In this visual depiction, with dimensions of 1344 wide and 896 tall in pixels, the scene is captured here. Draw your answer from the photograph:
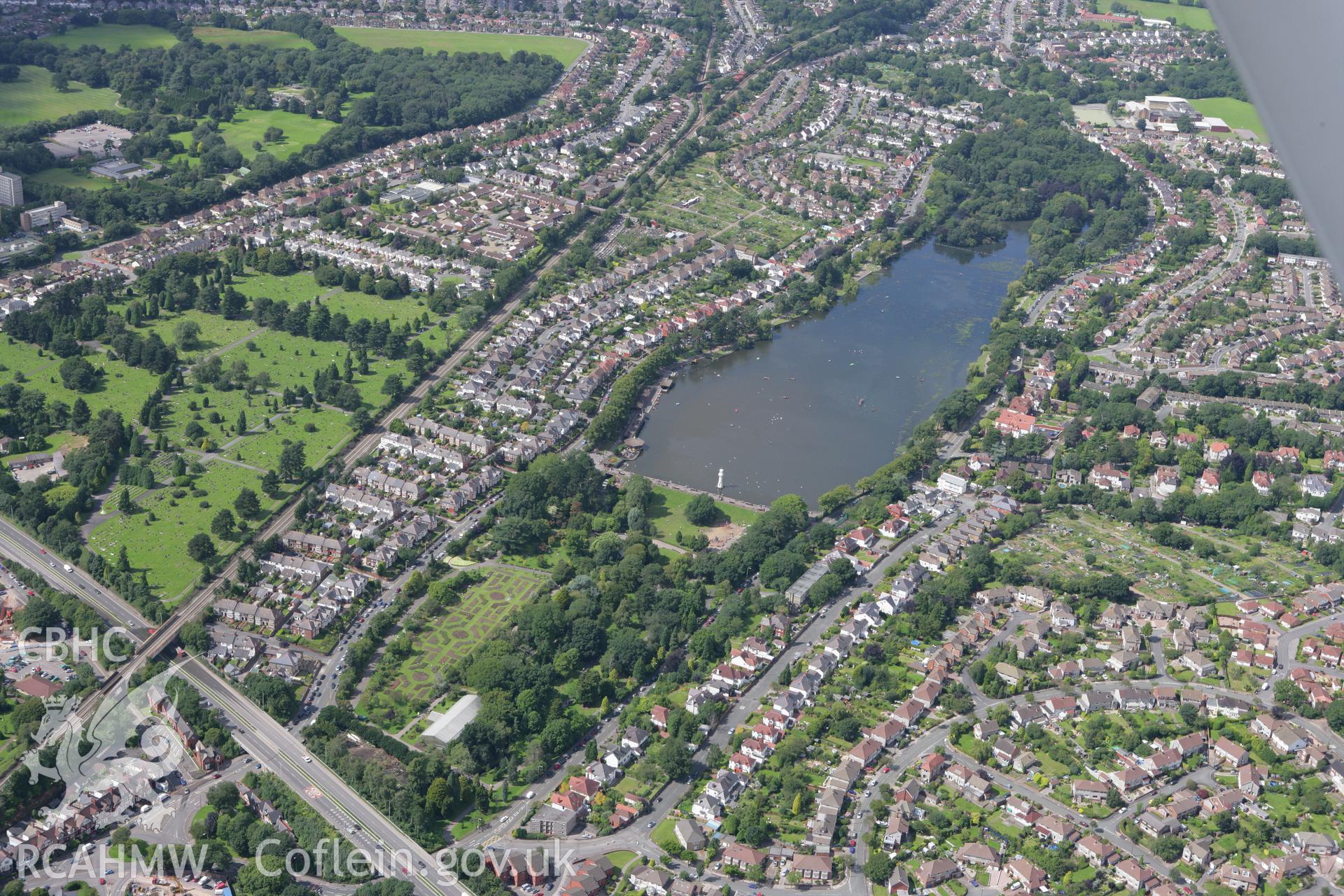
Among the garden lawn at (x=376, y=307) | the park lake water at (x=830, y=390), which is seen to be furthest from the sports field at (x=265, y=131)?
the park lake water at (x=830, y=390)

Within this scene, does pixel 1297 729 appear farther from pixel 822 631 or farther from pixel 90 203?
pixel 90 203

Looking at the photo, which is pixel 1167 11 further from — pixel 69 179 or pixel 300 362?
pixel 300 362

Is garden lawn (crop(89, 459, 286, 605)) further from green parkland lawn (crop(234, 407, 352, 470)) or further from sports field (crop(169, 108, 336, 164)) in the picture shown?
sports field (crop(169, 108, 336, 164))

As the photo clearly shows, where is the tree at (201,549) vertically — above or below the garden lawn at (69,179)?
above

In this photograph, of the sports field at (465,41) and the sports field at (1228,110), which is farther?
the sports field at (465,41)

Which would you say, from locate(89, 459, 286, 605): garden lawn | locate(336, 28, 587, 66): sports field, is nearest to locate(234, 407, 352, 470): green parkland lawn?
locate(89, 459, 286, 605): garden lawn

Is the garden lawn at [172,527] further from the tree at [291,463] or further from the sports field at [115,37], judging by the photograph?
the sports field at [115,37]

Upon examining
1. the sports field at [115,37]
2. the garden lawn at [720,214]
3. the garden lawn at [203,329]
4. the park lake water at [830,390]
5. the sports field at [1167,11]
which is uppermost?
the sports field at [1167,11]
